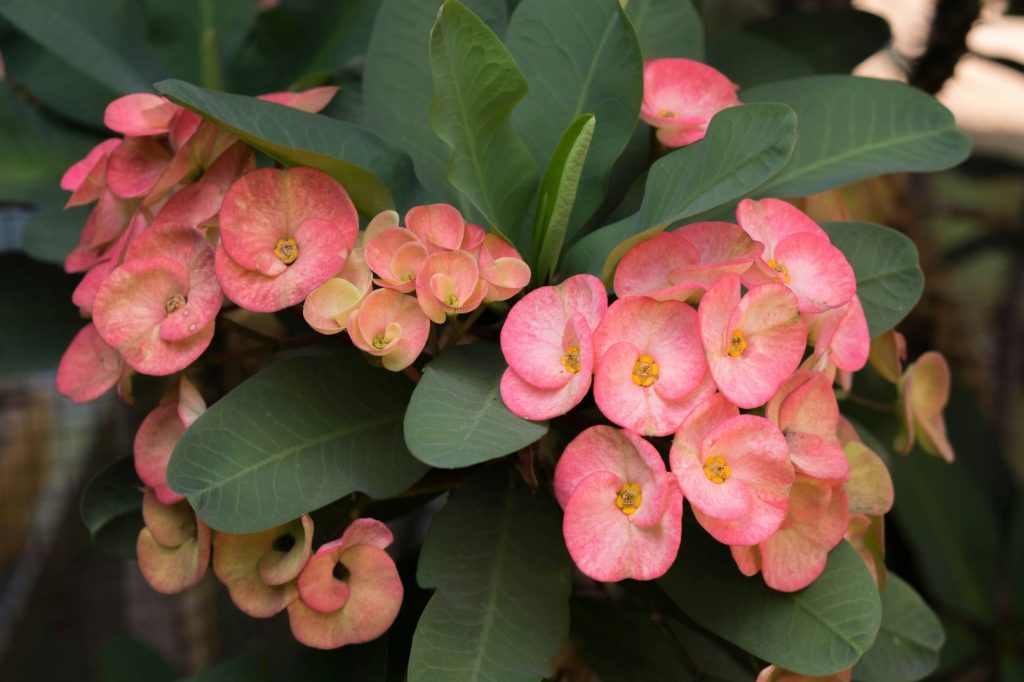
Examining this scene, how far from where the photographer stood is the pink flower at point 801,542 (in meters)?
0.58

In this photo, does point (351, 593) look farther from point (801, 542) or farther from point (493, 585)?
point (801, 542)

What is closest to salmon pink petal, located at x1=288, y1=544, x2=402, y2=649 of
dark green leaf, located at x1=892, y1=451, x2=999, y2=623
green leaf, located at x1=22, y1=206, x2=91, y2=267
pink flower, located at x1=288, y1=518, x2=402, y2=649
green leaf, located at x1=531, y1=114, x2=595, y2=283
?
pink flower, located at x1=288, y1=518, x2=402, y2=649

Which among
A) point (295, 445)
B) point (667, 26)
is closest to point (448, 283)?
point (295, 445)

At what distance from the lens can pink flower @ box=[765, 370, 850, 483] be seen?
0.56m

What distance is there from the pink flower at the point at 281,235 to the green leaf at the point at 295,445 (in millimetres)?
58

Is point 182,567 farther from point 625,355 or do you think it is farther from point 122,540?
point 625,355

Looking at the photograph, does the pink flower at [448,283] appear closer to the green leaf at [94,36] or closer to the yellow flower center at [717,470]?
the yellow flower center at [717,470]

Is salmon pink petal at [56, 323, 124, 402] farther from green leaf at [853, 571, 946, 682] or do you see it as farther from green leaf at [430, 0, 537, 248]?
green leaf at [853, 571, 946, 682]

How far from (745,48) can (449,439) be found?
23.0 inches

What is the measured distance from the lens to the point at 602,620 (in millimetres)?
719

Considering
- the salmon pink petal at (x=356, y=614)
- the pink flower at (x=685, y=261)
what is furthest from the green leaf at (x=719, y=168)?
the salmon pink petal at (x=356, y=614)

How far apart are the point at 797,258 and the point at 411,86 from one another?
304mm

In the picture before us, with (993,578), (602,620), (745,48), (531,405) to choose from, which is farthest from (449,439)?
(993,578)

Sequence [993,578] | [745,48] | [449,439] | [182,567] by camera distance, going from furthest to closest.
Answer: [993,578] → [745,48] → [182,567] → [449,439]
